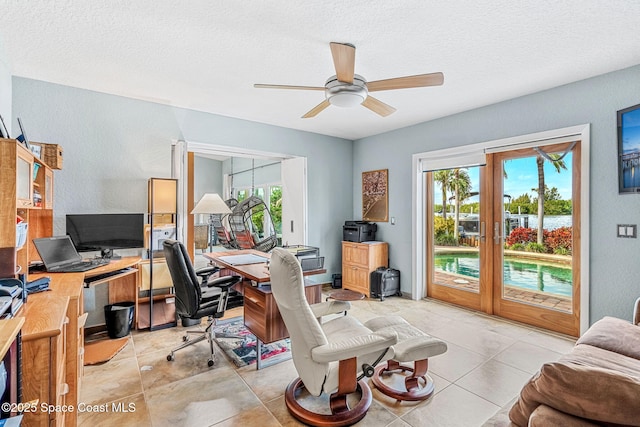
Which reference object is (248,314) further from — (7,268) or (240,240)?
(240,240)

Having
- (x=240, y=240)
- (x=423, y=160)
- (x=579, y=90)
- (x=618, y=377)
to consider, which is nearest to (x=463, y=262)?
(x=423, y=160)

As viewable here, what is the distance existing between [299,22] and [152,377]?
2804 millimetres

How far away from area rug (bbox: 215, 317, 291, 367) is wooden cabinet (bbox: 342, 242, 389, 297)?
1.95 metres

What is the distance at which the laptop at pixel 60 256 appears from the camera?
245cm

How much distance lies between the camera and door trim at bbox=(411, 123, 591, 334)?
290 centimetres

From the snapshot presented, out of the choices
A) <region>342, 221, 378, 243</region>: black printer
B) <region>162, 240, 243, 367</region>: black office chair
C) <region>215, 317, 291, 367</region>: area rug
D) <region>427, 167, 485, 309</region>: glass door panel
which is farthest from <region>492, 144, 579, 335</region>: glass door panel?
<region>162, 240, 243, 367</region>: black office chair

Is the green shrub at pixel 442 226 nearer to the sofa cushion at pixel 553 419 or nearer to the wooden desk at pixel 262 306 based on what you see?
the wooden desk at pixel 262 306

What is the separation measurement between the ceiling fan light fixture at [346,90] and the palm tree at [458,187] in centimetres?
229

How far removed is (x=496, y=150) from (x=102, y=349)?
4.58 m

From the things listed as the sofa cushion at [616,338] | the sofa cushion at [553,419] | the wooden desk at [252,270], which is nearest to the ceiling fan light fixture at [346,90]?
the wooden desk at [252,270]

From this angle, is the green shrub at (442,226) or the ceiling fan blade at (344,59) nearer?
the ceiling fan blade at (344,59)

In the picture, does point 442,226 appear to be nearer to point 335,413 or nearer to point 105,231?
point 335,413

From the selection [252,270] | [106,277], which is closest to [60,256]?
[106,277]

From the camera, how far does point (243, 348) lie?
9.36 ft
